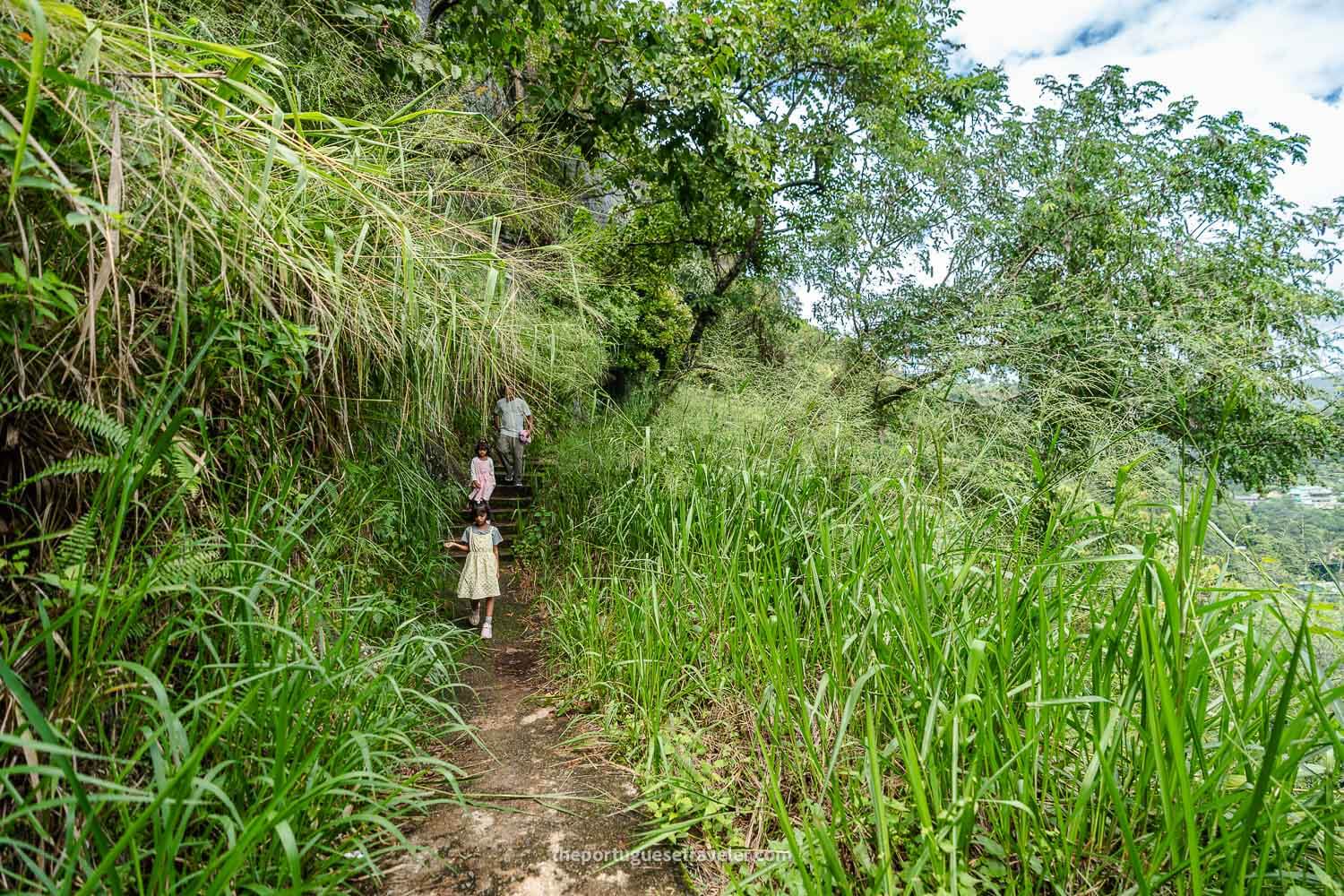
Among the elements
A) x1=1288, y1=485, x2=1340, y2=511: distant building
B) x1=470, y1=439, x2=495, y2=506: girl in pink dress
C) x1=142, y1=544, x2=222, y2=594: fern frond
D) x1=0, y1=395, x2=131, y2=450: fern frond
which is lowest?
x1=470, y1=439, x2=495, y2=506: girl in pink dress

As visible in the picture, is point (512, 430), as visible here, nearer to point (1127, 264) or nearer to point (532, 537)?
point (532, 537)

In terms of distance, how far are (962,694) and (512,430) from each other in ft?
17.6

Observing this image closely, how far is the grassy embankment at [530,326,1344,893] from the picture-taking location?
97 centimetres

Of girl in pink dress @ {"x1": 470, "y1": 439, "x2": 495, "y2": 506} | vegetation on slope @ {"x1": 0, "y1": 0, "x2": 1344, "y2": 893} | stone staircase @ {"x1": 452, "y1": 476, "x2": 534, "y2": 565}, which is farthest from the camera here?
stone staircase @ {"x1": 452, "y1": 476, "x2": 534, "y2": 565}

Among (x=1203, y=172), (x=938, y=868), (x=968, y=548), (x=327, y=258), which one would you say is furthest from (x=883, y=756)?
(x=1203, y=172)

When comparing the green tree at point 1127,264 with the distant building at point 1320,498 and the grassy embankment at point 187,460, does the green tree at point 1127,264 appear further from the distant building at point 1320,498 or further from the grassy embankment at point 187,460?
the grassy embankment at point 187,460

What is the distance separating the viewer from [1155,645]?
37.5 inches

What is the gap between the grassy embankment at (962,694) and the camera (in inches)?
38.3

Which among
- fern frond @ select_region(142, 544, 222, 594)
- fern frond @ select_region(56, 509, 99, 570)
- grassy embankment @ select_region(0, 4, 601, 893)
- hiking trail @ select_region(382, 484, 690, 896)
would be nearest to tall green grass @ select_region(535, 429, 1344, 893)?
hiking trail @ select_region(382, 484, 690, 896)

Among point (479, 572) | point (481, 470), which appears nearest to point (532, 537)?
point (481, 470)

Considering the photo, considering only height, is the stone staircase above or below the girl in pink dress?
below

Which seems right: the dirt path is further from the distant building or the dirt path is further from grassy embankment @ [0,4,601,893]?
the distant building

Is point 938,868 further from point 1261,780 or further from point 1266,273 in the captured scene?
point 1266,273

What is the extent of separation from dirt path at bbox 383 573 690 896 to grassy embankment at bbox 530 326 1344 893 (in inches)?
5.5
